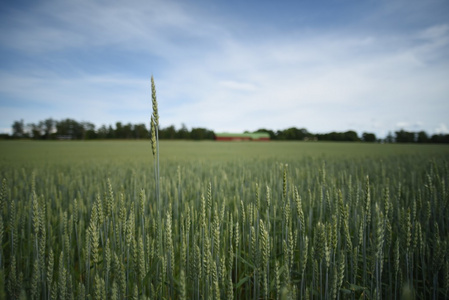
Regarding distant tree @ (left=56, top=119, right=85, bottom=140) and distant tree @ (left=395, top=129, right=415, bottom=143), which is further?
distant tree @ (left=56, top=119, right=85, bottom=140)

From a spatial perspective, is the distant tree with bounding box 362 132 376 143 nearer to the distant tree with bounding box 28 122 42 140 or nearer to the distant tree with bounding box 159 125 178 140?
the distant tree with bounding box 159 125 178 140

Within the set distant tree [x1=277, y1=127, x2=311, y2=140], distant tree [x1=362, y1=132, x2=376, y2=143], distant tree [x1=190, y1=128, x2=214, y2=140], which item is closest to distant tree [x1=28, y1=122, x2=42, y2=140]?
distant tree [x1=190, y1=128, x2=214, y2=140]

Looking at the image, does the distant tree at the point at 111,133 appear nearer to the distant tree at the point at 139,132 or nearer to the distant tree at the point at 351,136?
the distant tree at the point at 139,132

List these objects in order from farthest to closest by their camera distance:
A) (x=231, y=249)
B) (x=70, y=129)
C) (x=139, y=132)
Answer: (x=139, y=132)
(x=70, y=129)
(x=231, y=249)

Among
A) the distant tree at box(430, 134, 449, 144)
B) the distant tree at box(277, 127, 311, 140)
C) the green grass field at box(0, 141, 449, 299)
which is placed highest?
the distant tree at box(277, 127, 311, 140)

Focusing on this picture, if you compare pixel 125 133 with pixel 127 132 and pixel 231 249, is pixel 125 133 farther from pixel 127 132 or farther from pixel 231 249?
pixel 231 249

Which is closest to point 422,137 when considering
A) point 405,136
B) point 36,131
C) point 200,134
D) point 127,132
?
point 405,136

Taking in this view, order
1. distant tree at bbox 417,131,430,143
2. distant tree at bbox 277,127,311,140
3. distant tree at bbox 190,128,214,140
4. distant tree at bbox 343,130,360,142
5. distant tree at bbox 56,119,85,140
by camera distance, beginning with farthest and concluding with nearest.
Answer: distant tree at bbox 277,127,311,140, distant tree at bbox 190,128,214,140, distant tree at bbox 56,119,85,140, distant tree at bbox 343,130,360,142, distant tree at bbox 417,131,430,143

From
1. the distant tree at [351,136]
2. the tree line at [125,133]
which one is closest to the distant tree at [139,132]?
the tree line at [125,133]

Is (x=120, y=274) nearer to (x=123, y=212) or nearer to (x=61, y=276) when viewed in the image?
(x=61, y=276)

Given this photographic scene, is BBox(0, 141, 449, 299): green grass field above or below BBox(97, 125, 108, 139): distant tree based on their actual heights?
below

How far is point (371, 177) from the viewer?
5105 mm

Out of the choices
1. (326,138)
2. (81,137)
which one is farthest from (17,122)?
(326,138)

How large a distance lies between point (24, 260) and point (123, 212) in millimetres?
1518
